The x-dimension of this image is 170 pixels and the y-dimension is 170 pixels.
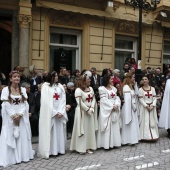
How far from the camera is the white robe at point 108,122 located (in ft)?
24.2

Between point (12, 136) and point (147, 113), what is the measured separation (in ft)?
12.6

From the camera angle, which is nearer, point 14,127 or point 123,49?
point 14,127

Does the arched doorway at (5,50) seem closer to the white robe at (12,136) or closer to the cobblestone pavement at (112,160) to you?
the cobblestone pavement at (112,160)

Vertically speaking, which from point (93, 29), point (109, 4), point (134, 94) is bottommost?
point (134, 94)

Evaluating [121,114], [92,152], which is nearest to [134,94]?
[121,114]

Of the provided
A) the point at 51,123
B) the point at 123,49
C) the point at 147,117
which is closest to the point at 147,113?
the point at 147,117

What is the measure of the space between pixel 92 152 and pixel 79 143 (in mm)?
380

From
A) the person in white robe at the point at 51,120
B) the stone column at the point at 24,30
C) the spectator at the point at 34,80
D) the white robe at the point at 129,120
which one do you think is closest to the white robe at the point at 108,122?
the white robe at the point at 129,120

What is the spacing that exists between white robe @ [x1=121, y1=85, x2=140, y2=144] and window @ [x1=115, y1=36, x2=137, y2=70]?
23.0 ft

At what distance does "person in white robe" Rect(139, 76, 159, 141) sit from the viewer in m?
8.26

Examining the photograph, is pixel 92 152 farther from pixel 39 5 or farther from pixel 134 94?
pixel 39 5

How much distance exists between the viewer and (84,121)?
23.6 ft

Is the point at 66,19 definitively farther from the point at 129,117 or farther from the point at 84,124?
the point at 84,124

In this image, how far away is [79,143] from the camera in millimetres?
7113
